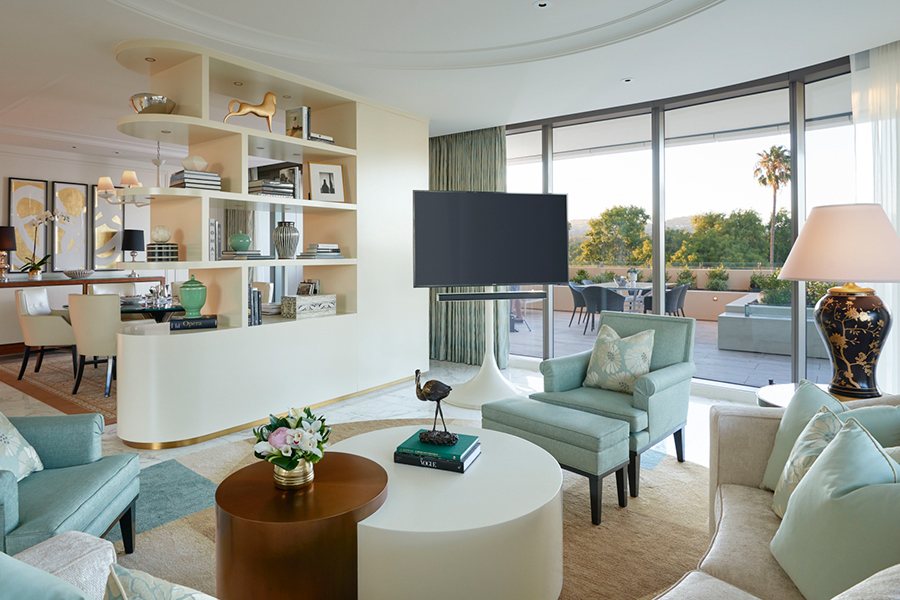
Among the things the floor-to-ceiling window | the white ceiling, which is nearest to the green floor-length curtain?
the floor-to-ceiling window

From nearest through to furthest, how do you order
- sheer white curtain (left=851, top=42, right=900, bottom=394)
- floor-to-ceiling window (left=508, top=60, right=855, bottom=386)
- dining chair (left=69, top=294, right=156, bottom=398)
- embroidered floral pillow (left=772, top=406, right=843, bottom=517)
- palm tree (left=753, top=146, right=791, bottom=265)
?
embroidered floral pillow (left=772, top=406, right=843, bottom=517), sheer white curtain (left=851, top=42, right=900, bottom=394), floor-to-ceiling window (left=508, top=60, right=855, bottom=386), palm tree (left=753, top=146, right=791, bottom=265), dining chair (left=69, top=294, right=156, bottom=398)

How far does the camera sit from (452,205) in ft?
14.4

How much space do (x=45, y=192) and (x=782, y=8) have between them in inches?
328

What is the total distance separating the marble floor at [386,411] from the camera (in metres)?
3.50

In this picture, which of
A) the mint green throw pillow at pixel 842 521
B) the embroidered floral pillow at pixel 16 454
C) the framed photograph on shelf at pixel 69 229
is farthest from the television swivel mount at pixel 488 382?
the framed photograph on shelf at pixel 69 229

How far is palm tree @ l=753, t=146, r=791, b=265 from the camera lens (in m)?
4.40

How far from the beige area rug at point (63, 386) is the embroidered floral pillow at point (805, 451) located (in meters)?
4.28

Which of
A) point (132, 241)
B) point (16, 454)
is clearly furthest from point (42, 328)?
point (16, 454)

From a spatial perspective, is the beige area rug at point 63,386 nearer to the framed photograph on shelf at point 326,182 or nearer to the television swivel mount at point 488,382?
the framed photograph on shelf at point 326,182

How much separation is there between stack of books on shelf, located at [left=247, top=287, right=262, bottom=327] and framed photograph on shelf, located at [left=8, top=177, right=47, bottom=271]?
497cm

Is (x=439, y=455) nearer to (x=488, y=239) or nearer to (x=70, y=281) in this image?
(x=488, y=239)

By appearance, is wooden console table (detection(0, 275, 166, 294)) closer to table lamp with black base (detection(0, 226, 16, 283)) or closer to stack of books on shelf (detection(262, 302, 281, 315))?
table lamp with black base (detection(0, 226, 16, 283))

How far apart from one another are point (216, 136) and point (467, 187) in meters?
2.90

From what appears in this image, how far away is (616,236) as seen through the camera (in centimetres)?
536
